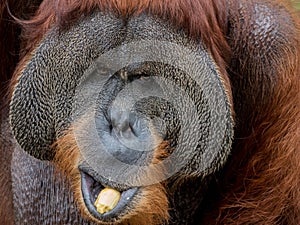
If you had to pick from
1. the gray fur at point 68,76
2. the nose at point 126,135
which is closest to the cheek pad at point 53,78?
the gray fur at point 68,76

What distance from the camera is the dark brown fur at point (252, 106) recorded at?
2061mm

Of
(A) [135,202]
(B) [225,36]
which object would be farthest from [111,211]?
(B) [225,36]

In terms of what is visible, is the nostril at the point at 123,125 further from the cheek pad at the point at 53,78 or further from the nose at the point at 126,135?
the cheek pad at the point at 53,78

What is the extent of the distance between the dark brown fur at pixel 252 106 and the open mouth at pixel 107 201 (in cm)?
17

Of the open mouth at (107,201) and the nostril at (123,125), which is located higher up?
the nostril at (123,125)

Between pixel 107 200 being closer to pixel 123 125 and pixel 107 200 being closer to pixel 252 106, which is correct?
pixel 123 125

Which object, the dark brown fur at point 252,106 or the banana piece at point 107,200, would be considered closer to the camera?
the banana piece at point 107,200

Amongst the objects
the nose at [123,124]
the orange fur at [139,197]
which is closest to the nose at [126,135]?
the nose at [123,124]

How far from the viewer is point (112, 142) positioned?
6.30ft

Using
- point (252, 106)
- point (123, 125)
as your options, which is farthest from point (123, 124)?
point (252, 106)

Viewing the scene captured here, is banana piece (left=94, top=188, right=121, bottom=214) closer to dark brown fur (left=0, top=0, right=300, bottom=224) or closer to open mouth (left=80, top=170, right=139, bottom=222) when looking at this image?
open mouth (left=80, top=170, right=139, bottom=222)

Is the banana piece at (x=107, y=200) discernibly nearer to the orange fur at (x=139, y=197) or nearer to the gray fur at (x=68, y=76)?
the orange fur at (x=139, y=197)

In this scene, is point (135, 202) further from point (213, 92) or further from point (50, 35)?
point (50, 35)

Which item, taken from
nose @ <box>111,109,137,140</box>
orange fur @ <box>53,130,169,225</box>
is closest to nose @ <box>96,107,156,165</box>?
nose @ <box>111,109,137,140</box>
